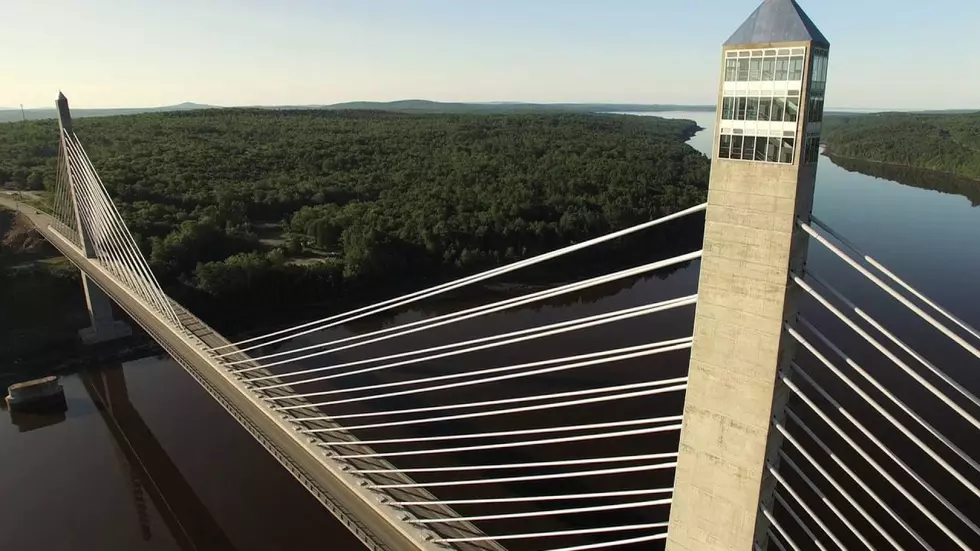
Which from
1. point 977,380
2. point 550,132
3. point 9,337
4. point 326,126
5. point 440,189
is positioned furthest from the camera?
point 550,132

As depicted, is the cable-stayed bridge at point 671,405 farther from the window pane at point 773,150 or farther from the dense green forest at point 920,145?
the dense green forest at point 920,145

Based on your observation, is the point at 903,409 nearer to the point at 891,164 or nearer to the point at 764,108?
the point at 764,108

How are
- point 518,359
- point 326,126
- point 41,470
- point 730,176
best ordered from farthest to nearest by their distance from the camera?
point 326,126, point 518,359, point 41,470, point 730,176

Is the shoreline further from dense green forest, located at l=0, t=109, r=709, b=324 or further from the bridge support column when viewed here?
the bridge support column

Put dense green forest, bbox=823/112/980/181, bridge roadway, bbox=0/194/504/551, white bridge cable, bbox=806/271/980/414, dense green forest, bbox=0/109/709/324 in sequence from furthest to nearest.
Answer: dense green forest, bbox=823/112/980/181
dense green forest, bbox=0/109/709/324
bridge roadway, bbox=0/194/504/551
white bridge cable, bbox=806/271/980/414

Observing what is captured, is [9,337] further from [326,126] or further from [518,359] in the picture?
[326,126]

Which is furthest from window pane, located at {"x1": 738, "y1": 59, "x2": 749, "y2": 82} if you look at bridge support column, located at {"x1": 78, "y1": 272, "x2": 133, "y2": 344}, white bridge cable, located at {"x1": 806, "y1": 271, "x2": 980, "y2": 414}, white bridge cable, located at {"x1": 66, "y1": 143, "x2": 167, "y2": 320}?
bridge support column, located at {"x1": 78, "y1": 272, "x2": 133, "y2": 344}

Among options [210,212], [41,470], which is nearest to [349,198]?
[210,212]
